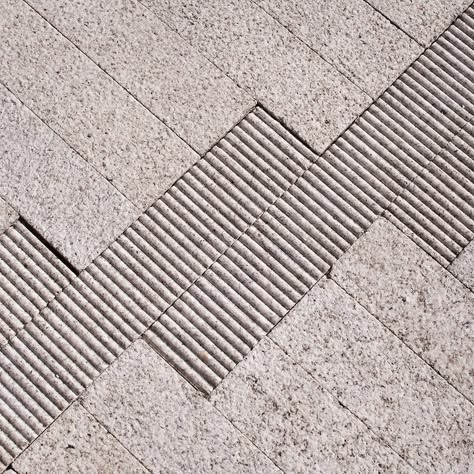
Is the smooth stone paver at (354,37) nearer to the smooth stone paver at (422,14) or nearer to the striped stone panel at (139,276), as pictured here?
the smooth stone paver at (422,14)

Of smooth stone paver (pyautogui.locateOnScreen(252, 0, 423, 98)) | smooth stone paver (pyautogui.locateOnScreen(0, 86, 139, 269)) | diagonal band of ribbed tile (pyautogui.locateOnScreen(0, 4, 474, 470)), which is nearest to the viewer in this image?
diagonal band of ribbed tile (pyautogui.locateOnScreen(0, 4, 474, 470))

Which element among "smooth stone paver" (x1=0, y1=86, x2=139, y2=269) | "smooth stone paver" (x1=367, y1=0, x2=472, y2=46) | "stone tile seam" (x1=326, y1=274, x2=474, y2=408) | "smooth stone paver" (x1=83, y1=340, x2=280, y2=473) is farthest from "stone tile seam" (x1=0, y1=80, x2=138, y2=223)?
"smooth stone paver" (x1=367, y1=0, x2=472, y2=46)

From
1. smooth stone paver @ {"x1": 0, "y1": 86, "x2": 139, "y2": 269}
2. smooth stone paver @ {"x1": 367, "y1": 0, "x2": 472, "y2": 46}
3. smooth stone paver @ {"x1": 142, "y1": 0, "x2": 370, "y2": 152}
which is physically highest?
smooth stone paver @ {"x1": 367, "y1": 0, "x2": 472, "y2": 46}

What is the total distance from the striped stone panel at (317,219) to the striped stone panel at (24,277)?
0.62 m

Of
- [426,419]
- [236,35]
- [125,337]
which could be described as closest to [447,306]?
[426,419]

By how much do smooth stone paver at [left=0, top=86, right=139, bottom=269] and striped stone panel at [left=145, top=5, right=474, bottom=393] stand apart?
1.97ft

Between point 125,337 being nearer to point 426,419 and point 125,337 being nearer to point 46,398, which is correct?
point 46,398

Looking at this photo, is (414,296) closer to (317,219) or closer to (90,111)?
(317,219)

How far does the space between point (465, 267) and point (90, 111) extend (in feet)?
7.84

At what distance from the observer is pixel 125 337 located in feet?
11.6

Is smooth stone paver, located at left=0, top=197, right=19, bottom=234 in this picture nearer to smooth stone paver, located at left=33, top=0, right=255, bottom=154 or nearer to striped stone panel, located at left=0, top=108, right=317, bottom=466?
striped stone panel, located at left=0, top=108, right=317, bottom=466

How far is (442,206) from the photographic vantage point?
3838 millimetres

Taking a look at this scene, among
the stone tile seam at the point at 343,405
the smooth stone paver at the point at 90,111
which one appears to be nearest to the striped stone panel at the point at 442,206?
the stone tile seam at the point at 343,405

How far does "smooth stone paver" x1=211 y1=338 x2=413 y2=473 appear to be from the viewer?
3412mm
